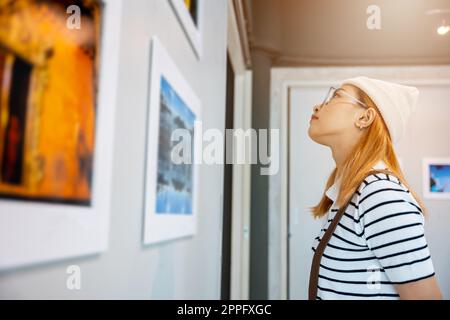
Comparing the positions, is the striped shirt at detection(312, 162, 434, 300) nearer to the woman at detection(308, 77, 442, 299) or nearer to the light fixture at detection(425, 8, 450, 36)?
the woman at detection(308, 77, 442, 299)

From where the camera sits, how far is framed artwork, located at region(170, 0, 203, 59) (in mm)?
847

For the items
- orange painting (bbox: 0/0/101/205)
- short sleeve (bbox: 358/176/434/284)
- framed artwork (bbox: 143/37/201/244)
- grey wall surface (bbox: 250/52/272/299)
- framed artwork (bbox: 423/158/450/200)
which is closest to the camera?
orange painting (bbox: 0/0/101/205)

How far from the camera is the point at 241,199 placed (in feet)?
7.30

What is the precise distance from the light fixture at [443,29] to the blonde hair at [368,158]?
1.04m

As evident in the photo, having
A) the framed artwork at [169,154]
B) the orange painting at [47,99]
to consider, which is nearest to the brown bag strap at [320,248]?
the framed artwork at [169,154]

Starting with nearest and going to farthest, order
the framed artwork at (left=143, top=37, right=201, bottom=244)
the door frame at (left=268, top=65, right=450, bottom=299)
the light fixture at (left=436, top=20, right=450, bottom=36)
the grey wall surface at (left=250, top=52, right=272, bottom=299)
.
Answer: the framed artwork at (left=143, top=37, right=201, bottom=244) → the door frame at (left=268, top=65, right=450, bottom=299) → the light fixture at (left=436, top=20, right=450, bottom=36) → the grey wall surface at (left=250, top=52, right=272, bottom=299)

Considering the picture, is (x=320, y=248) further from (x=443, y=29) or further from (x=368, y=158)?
(x=443, y=29)

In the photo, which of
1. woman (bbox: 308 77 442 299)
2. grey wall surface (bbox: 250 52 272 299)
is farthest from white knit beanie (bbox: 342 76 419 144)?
grey wall surface (bbox: 250 52 272 299)

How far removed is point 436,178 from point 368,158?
2.26 ft

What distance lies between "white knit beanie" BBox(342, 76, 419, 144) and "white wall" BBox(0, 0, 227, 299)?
41 centimetres

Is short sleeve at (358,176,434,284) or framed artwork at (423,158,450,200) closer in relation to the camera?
short sleeve at (358,176,434,284)

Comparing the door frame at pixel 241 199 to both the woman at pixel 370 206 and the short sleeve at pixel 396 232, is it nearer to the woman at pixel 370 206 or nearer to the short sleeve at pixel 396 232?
the woman at pixel 370 206

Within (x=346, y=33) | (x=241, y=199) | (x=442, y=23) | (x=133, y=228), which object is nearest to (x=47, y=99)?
(x=133, y=228)
